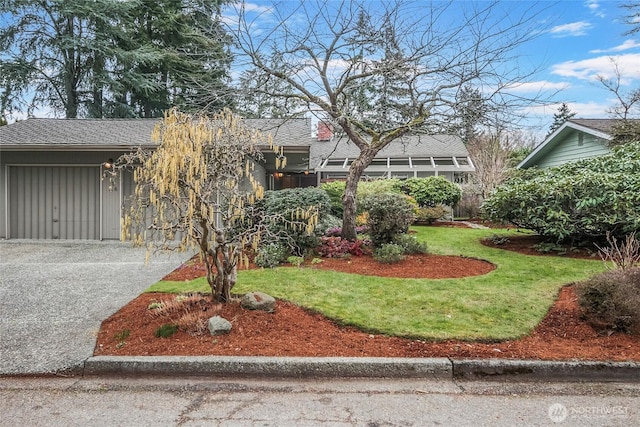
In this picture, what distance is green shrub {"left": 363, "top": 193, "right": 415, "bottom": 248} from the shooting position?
7.52 metres

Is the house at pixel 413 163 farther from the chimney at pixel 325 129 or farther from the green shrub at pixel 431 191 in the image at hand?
the green shrub at pixel 431 191

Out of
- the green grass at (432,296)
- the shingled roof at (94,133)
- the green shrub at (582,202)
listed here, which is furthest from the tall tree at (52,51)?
the green shrub at (582,202)

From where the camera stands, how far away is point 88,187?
417 inches

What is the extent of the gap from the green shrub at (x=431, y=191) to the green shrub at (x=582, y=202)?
5.43 metres

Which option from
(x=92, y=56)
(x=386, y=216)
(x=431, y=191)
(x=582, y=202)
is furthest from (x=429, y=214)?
(x=92, y=56)

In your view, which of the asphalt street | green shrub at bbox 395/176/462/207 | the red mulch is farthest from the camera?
green shrub at bbox 395/176/462/207

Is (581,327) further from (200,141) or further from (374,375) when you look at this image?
(200,141)

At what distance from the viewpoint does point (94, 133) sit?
1134 centimetres

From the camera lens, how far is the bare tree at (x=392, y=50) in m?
7.11

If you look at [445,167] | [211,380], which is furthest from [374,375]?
[445,167]

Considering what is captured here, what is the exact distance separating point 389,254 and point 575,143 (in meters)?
11.0

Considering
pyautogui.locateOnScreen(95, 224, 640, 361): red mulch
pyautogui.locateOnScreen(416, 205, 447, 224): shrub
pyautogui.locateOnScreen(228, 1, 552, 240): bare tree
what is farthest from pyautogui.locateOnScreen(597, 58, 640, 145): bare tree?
pyautogui.locateOnScreen(95, 224, 640, 361): red mulch

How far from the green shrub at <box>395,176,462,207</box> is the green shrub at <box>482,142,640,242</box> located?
5.43 m

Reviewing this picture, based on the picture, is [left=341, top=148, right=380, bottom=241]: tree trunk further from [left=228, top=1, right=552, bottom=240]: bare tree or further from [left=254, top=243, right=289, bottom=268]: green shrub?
[left=254, top=243, right=289, bottom=268]: green shrub
